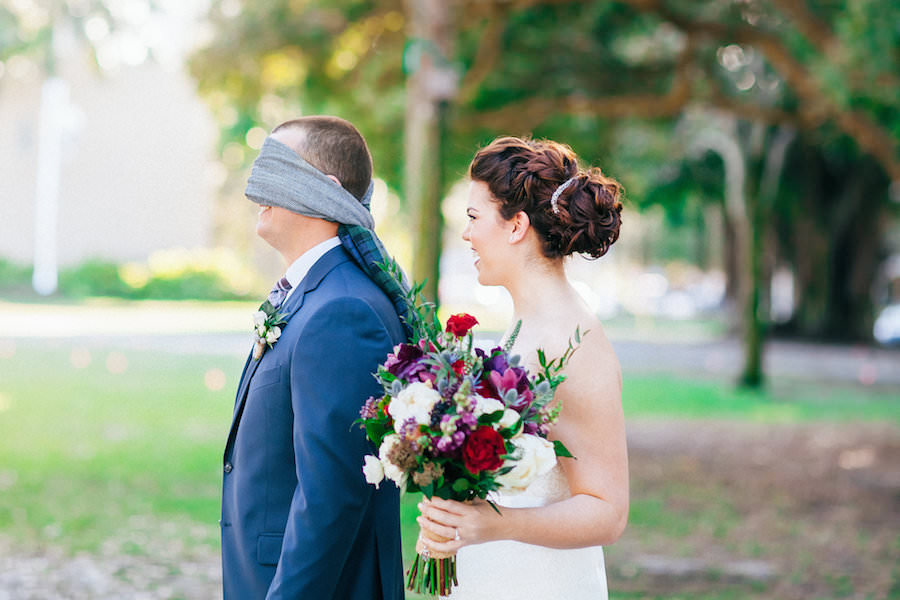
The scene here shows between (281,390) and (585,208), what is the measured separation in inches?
38.2

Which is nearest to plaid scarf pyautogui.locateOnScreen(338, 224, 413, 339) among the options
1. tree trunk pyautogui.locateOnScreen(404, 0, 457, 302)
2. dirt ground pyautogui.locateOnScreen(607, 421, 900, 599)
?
dirt ground pyautogui.locateOnScreen(607, 421, 900, 599)

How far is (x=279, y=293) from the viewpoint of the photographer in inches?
131

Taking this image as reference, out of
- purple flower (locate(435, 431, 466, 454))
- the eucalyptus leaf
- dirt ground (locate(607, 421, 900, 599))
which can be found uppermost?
purple flower (locate(435, 431, 466, 454))

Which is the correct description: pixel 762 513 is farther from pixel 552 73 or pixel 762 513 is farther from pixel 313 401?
pixel 313 401

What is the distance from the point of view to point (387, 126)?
16.1 meters

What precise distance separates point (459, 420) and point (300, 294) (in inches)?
32.1

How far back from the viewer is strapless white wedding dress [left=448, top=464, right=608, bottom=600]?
10.3ft

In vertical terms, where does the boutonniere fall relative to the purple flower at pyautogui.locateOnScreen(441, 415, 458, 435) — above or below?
above

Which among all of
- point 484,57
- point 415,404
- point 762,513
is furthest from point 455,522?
point 484,57

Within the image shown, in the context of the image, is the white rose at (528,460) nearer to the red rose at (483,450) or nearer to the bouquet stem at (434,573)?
the red rose at (483,450)

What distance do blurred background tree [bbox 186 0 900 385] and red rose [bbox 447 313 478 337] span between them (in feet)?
13.3

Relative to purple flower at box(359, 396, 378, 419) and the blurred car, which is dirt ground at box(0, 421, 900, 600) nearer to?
purple flower at box(359, 396, 378, 419)

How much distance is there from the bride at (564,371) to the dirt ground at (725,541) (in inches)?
180

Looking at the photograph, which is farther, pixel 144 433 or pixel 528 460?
pixel 144 433
